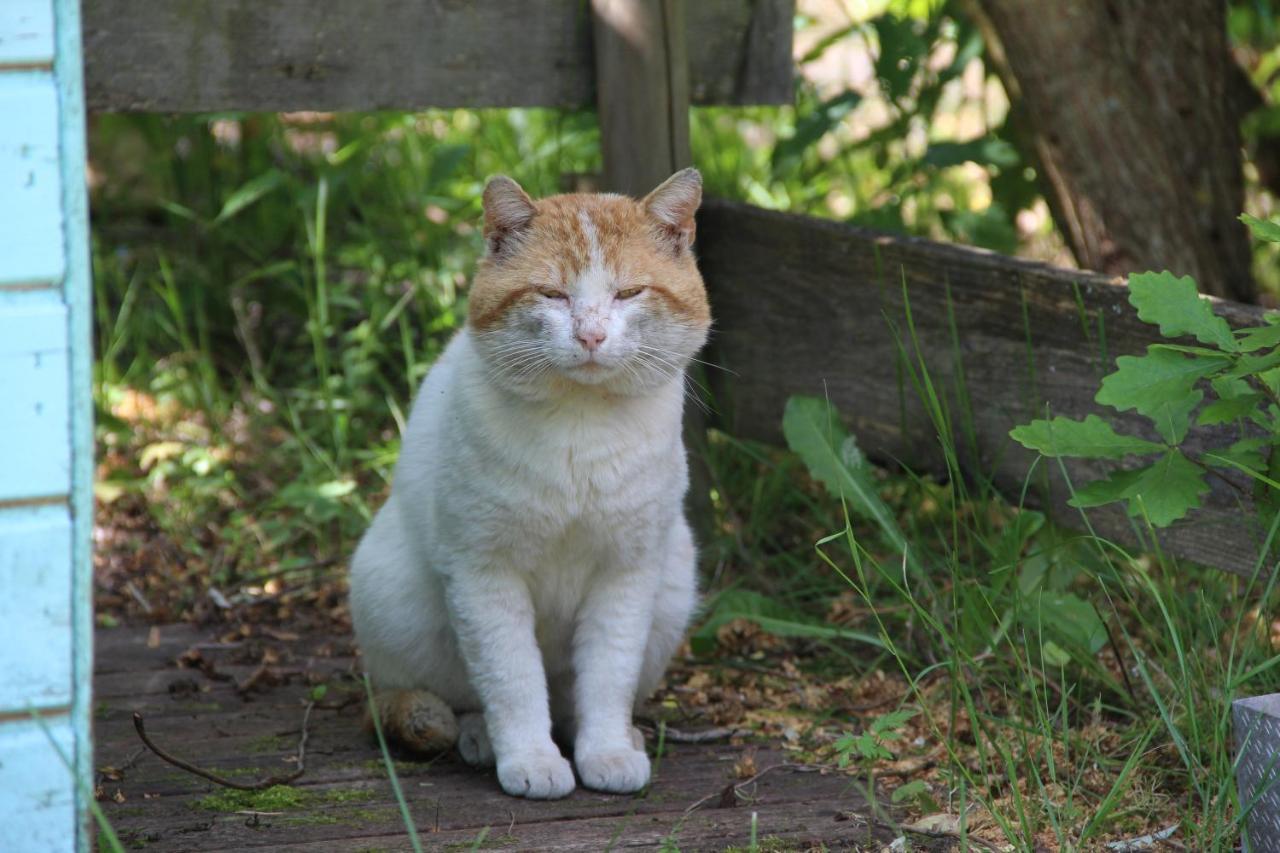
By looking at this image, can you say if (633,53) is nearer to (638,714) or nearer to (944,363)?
(944,363)

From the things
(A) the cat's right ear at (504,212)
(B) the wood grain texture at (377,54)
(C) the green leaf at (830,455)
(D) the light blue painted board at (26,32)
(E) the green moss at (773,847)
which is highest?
(B) the wood grain texture at (377,54)

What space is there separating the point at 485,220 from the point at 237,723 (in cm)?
120

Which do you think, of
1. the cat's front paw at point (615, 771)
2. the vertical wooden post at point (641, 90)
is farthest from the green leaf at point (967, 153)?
the cat's front paw at point (615, 771)

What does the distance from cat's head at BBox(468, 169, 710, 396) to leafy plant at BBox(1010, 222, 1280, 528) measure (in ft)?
2.20

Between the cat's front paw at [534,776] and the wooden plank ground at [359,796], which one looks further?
the cat's front paw at [534,776]

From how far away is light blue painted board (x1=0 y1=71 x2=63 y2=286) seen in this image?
1692 millimetres

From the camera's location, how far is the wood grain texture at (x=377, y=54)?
10.2 feet

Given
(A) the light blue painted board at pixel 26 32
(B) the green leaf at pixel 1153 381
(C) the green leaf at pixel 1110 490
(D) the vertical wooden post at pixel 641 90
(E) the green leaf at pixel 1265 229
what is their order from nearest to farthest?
(A) the light blue painted board at pixel 26 32 → (E) the green leaf at pixel 1265 229 → (B) the green leaf at pixel 1153 381 → (C) the green leaf at pixel 1110 490 → (D) the vertical wooden post at pixel 641 90

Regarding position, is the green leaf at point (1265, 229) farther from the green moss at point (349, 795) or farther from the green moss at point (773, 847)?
the green moss at point (349, 795)

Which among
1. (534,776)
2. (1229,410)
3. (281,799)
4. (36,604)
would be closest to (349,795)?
(281,799)

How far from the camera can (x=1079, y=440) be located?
2.18 meters

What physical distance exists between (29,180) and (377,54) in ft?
5.51

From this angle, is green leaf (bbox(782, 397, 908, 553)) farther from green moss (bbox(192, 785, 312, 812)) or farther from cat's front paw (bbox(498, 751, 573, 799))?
green moss (bbox(192, 785, 312, 812))

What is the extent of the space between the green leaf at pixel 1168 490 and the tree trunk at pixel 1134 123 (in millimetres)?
1660
